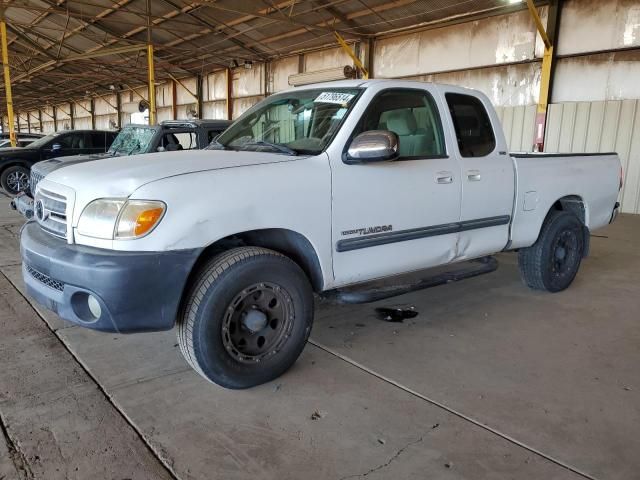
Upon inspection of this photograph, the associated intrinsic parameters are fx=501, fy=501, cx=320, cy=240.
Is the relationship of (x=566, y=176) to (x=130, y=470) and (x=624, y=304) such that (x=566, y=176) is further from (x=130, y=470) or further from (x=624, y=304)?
(x=130, y=470)

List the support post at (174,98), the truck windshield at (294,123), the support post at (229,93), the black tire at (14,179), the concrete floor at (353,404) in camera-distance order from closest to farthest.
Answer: the concrete floor at (353,404)
the truck windshield at (294,123)
the black tire at (14,179)
the support post at (229,93)
the support post at (174,98)

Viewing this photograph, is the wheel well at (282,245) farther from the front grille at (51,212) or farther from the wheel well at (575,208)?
the wheel well at (575,208)

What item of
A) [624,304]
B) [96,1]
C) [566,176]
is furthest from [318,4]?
[624,304]

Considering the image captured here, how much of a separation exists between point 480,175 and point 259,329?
7.09ft

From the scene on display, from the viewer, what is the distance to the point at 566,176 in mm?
4680

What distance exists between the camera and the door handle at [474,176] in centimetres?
383

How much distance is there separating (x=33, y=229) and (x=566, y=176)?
14.4 feet

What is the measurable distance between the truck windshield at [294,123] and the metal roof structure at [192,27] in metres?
9.67

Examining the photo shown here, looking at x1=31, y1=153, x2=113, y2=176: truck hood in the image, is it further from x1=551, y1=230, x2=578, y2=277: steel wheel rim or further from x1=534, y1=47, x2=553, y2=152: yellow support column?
x1=534, y1=47, x2=553, y2=152: yellow support column

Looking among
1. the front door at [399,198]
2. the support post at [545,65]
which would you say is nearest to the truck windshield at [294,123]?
the front door at [399,198]

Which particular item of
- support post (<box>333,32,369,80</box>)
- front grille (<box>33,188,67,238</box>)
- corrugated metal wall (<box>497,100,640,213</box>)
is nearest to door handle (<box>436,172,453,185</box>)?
front grille (<box>33,188,67,238</box>)

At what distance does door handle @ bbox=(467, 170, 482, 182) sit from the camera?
383cm

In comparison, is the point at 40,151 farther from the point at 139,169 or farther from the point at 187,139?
the point at 139,169

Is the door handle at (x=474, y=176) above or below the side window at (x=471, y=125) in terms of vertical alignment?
below
